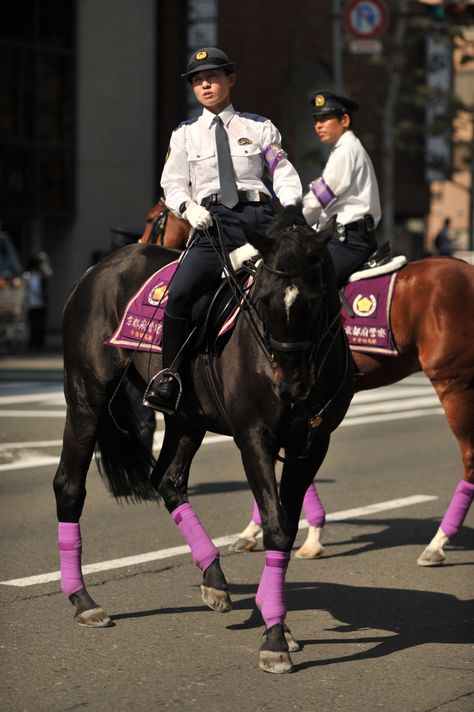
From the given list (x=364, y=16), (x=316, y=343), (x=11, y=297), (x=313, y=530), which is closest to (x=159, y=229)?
(x=313, y=530)

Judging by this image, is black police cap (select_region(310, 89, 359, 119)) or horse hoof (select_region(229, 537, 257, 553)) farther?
black police cap (select_region(310, 89, 359, 119))

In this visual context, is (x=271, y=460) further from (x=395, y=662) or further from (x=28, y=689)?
(x=28, y=689)

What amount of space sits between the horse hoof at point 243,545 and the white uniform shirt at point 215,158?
2524mm

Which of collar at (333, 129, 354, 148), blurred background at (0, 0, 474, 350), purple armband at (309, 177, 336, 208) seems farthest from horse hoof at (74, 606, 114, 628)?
blurred background at (0, 0, 474, 350)

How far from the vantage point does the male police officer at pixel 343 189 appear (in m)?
8.66

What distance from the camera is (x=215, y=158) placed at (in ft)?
22.7

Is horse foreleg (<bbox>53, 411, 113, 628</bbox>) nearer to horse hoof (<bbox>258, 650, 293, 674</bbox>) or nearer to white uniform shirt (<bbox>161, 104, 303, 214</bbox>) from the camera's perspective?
horse hoof (<bbox>258, 650, 293, 674</bbox>)

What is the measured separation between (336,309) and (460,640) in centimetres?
166

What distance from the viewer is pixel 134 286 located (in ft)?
24.1

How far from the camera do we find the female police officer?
6.80m

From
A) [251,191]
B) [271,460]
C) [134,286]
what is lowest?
[271,460]

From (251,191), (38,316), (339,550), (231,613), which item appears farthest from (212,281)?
(38,316)

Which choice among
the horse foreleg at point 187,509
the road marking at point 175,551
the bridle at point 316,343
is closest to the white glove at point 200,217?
the bridle at point 316,343

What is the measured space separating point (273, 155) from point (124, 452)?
189 cm
